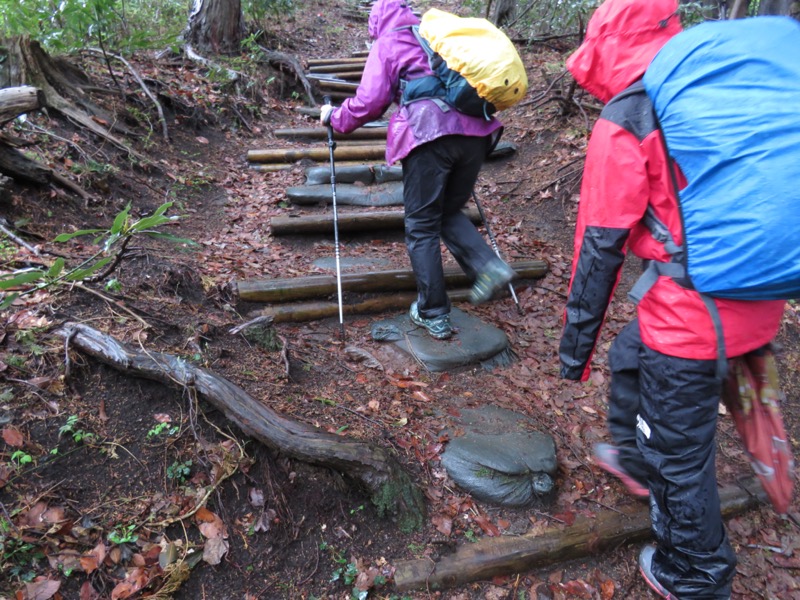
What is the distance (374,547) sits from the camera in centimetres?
254

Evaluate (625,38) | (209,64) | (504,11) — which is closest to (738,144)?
(625,38)

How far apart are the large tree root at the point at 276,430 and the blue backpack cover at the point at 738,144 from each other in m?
1.72

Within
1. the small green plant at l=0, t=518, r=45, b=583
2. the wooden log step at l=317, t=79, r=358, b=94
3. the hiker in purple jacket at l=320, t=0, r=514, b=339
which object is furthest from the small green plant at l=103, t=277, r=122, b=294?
the wooden log step at l=317, t=79, r=358, b=94

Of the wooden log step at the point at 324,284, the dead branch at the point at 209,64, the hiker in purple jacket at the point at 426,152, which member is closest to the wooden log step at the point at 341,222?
the wooden log step at the point at 324,284

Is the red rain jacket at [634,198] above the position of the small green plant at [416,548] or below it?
above

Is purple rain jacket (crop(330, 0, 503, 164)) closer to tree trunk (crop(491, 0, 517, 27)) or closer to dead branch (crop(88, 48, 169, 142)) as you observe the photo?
dead branch (crop(88, 48, 169, 142))

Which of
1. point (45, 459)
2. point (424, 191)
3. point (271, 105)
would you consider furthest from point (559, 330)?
point (271, 105)

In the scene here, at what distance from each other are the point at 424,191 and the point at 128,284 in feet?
6.86

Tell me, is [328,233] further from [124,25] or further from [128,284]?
[124,25]

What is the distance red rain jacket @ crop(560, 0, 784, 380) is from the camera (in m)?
1.99

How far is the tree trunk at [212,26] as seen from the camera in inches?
338

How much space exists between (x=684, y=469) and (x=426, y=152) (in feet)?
7.94

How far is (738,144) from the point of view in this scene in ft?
5.52

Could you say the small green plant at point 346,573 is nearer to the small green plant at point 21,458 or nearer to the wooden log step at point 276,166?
the small green plant at point 21,458
